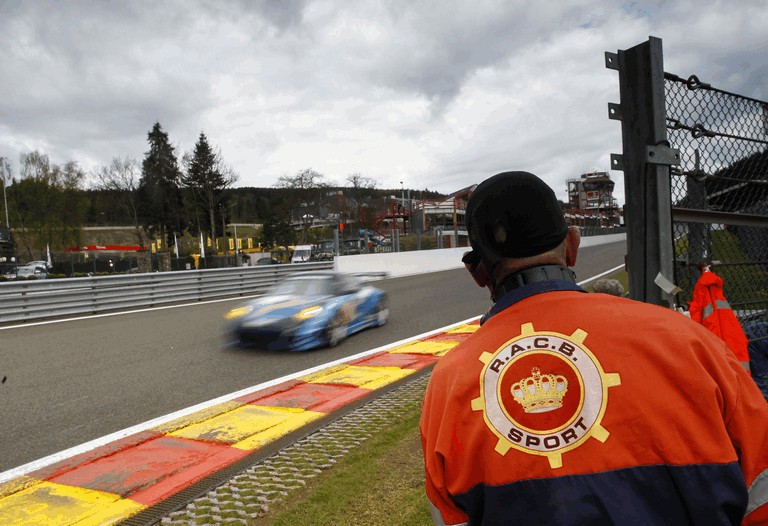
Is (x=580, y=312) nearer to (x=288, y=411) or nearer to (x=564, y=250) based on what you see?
(x=564, y=250)

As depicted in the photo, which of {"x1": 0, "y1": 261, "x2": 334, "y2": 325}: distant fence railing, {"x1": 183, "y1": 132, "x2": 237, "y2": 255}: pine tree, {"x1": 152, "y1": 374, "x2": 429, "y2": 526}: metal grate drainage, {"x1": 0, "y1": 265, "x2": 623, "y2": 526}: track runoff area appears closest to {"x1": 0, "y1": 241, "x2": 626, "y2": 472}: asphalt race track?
{"x1": 0, "y1": 265, "x2": 623, "y2": 526}: track runoff area

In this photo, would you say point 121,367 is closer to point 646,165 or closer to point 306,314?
point 306,314

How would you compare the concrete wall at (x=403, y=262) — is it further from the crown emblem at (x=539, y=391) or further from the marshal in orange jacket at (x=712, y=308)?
the crown emblem at (x=539, y=391)

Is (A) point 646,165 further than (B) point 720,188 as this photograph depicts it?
No

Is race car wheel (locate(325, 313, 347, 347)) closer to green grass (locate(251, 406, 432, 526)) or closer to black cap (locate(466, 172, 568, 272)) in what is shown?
green grass (locate(251, 406, 432, 526))

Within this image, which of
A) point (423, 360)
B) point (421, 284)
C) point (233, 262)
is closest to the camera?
point (423, 360)

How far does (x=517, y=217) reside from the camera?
1.18m

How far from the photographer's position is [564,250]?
4.11 feet

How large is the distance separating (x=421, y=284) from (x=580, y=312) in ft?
59.7

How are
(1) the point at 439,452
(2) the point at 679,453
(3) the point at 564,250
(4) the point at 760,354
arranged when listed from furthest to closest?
(4) the point at 760,354 → (3) the point at 564,250 → (1) the point at 439,452 → (2) the point at 679,453

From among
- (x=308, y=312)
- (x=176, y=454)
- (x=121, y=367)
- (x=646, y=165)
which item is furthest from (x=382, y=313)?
(x=646, y=165)

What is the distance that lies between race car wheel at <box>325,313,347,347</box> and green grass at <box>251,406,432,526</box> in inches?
179

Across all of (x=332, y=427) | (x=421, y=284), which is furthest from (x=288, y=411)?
(x=421, y=284)

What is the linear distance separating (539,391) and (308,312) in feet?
24.5
